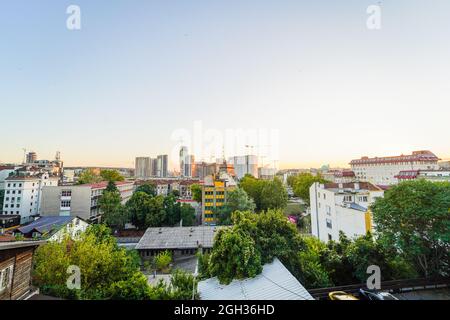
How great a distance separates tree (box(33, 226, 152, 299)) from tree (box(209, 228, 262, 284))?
1472 mm

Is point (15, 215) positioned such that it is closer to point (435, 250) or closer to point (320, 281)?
point (320, 281)

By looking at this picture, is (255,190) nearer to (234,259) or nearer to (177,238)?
(177,238)

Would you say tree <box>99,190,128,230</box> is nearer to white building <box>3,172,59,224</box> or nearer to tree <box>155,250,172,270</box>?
white building <box>3,172,59,224</box>

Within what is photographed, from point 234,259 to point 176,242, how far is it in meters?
7.44

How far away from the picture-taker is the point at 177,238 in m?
11.6

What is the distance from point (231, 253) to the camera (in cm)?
468

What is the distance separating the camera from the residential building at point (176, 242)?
10.6 m

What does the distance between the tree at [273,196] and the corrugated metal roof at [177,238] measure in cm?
907

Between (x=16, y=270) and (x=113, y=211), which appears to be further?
(x=113, y=211)

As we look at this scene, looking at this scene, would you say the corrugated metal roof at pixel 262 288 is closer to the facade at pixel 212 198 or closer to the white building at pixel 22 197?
the facade at pixel 212 198

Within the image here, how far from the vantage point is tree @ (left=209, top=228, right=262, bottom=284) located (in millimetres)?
4508

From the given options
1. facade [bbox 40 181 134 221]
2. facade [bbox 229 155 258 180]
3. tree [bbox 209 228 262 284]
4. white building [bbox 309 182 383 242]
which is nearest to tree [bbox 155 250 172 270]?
tree [bbox 209 228 262 284]

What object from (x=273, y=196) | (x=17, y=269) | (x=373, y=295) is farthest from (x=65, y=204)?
(x=373, y=295)
